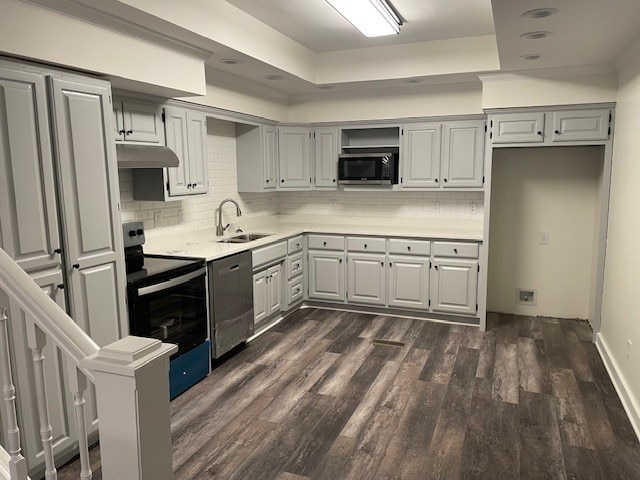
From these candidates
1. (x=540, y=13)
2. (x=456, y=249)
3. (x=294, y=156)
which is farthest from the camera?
(x=294, y=156)

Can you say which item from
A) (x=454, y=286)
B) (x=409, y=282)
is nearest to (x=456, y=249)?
(x=454, y=286)

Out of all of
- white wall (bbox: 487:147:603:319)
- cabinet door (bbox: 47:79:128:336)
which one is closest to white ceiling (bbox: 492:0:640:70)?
white wall (bbox: 487:147:603:319)

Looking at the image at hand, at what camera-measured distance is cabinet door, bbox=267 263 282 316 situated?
4.82 meters

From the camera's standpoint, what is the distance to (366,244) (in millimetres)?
5266

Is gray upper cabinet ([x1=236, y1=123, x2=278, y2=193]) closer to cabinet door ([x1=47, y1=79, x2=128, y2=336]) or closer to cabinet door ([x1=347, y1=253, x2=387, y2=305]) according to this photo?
cabinet door ([x1=347, y1=253, x2=387, y2=305])

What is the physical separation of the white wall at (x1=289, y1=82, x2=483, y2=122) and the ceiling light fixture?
3.85 feet

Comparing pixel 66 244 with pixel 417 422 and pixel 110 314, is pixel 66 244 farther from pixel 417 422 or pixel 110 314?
pixel 417 422

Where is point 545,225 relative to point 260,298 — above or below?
above

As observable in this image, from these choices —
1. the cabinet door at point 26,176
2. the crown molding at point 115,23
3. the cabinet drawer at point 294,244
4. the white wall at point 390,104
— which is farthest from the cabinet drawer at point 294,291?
the cabinet door at point 26,176

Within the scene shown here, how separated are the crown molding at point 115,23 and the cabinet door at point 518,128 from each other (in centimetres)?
277

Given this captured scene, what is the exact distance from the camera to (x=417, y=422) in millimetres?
3117

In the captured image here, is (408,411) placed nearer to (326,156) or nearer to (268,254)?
(268,254)

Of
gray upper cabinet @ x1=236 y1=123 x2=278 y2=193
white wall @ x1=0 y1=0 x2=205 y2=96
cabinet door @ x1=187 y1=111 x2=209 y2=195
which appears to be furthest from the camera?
gray upper cabinet @ x1=236 y1=123 x2=278 y2=193

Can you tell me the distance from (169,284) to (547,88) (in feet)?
12.0
